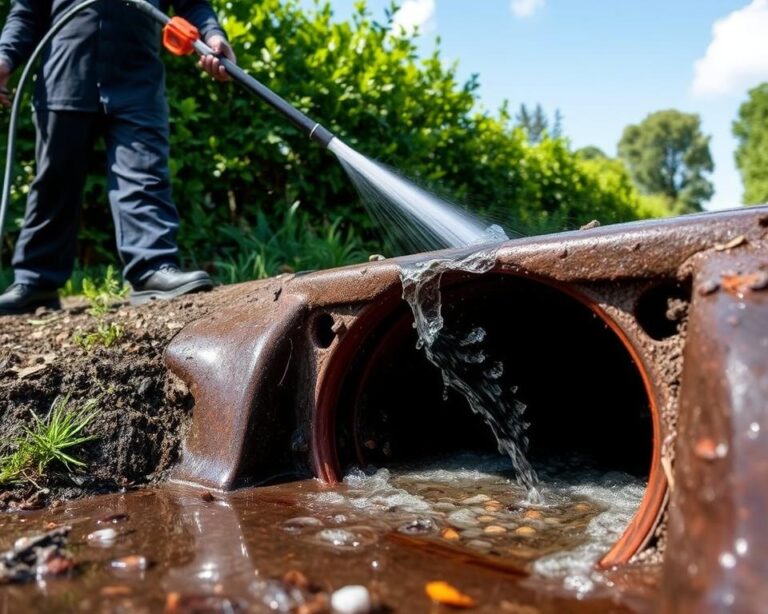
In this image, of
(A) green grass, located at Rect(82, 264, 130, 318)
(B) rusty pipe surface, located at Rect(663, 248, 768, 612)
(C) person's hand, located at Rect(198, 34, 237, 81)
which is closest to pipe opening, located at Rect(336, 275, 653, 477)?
(B) rusty pipe surface, located at Rect(663, 248, 768, 612)

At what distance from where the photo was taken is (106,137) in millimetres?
3402

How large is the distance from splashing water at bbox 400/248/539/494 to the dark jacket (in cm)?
187

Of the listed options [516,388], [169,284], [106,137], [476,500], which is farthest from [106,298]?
[476,500]

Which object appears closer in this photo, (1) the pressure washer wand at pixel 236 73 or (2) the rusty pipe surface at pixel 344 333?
(2) the rusty pipe surface at pixel 344 333

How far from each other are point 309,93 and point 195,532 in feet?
12.2

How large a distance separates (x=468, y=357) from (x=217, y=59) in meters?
1.56

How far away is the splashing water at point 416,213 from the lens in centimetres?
266

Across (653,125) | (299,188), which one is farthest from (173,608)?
(653,125)

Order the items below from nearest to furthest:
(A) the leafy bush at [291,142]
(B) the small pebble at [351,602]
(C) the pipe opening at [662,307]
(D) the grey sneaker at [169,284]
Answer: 1. (B) the small pebble at [351,602]
2. (C) the pipe opening at [662,307]
3. (D) the grey sneaker at [169,284]
4. (A) the leafy bush at [291,142]

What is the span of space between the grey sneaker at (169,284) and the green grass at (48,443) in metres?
0.84

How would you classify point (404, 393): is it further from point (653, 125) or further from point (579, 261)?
point (653, 125)

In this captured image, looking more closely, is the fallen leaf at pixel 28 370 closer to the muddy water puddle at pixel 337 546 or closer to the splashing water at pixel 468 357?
the muddy water puddle at pixel 337 546

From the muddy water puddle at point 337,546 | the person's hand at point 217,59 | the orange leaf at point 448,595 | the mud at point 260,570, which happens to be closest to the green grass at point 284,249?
the person's hand at point 217,59

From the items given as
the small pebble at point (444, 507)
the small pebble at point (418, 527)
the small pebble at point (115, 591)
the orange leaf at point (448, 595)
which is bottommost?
the small pebble at point (444, 507)
